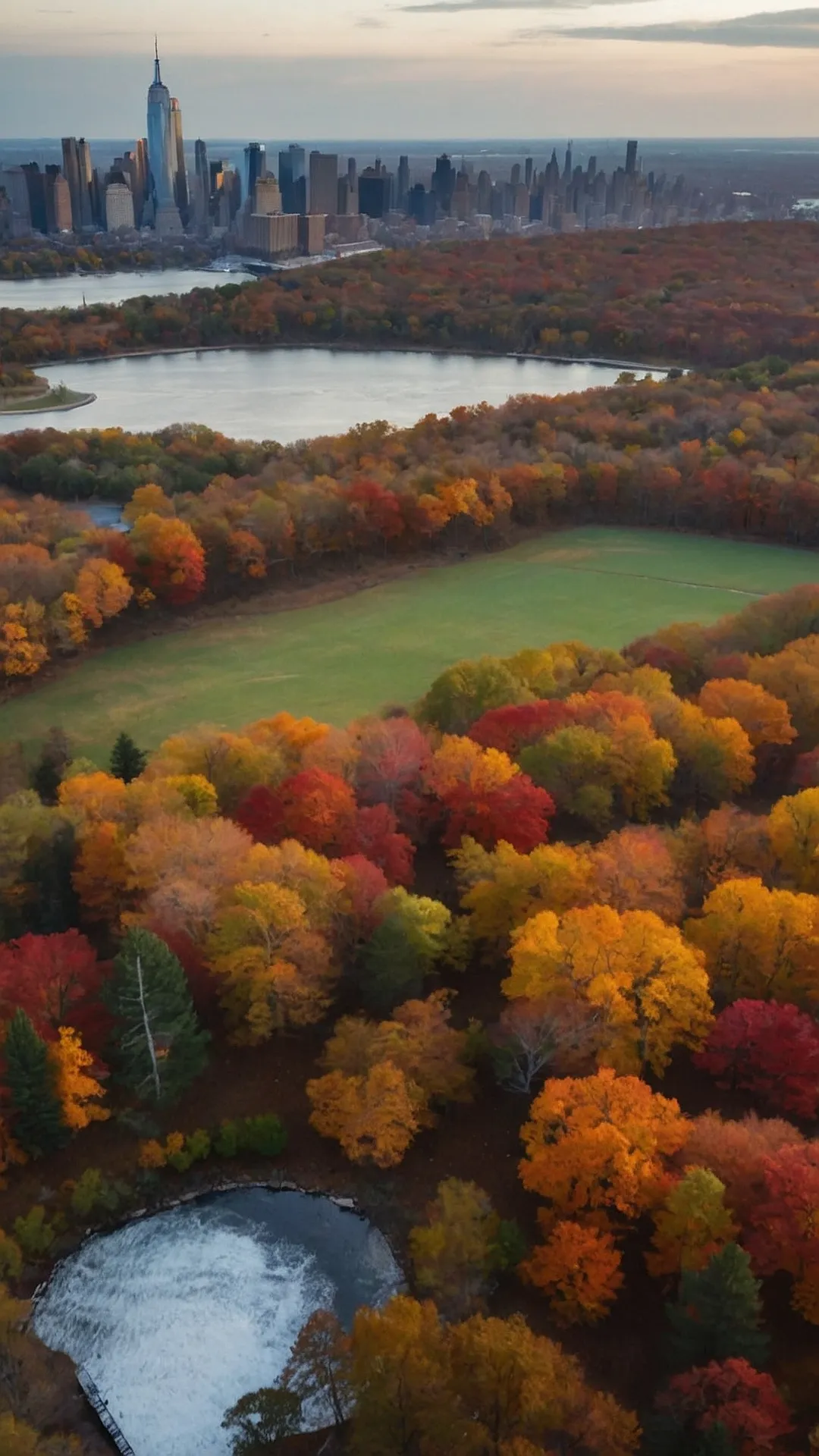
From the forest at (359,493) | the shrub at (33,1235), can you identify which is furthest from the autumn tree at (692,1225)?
the forest at (359,493)

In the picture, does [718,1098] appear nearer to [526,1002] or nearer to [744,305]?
[526,1002]

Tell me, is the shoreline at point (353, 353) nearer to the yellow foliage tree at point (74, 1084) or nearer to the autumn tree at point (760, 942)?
the autumn tree at point (760, 942)

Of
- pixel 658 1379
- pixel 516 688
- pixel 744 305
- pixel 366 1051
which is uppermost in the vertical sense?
pixel 744 305

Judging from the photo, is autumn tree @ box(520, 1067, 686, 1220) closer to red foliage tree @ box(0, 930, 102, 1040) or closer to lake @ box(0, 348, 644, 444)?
red foliage tree @ box(0, 930, 102, 1040)

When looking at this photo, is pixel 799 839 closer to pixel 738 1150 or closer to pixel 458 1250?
pixel 738 1150

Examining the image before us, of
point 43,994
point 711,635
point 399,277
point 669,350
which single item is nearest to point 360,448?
point 711,635

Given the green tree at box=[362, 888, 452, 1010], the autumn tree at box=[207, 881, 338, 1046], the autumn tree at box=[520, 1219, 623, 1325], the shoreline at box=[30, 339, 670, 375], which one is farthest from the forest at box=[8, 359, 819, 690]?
the shoreline at box=[30, 339, 670, 375]
